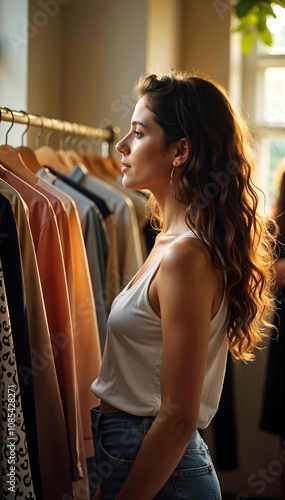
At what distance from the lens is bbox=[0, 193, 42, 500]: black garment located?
46.2 inches

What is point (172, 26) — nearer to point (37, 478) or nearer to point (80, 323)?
point (80, 323)

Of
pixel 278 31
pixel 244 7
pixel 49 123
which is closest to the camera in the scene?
pixel 49 123

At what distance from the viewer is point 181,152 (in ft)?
3.79

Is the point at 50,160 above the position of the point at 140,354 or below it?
above

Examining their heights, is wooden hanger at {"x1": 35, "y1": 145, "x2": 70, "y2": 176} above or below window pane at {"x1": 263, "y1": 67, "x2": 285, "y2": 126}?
below

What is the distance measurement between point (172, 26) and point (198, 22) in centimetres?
25

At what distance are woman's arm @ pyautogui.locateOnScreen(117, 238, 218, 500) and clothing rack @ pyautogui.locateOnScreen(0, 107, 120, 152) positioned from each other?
65cm

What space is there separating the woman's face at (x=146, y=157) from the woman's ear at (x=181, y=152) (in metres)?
0.01

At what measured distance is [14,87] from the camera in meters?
2.19

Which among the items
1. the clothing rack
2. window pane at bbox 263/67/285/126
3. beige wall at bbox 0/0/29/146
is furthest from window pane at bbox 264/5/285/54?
beige wall at bbox 0/0/29/146

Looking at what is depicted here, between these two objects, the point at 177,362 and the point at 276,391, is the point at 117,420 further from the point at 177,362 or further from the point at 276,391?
the point at 276,391

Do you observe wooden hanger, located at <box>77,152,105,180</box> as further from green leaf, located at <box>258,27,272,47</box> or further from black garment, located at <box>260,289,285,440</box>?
green leaf, located at <box>258,27,272,47</box>

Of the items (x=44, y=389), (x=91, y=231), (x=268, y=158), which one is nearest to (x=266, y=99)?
(x=268, y=158)

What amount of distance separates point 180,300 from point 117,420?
1.01 feet
